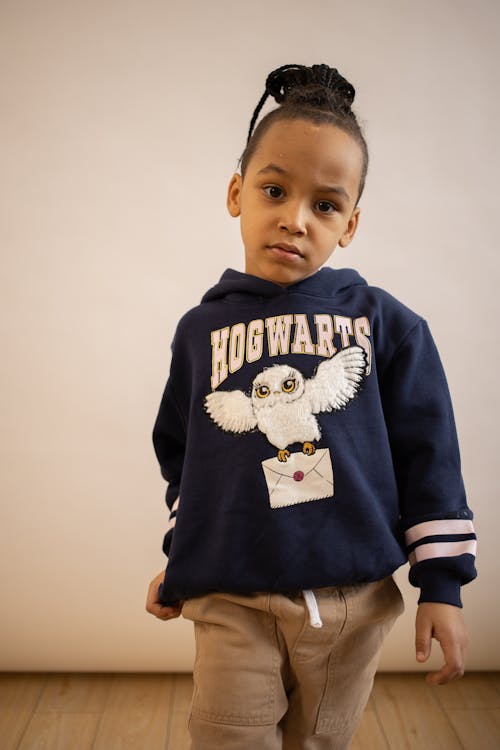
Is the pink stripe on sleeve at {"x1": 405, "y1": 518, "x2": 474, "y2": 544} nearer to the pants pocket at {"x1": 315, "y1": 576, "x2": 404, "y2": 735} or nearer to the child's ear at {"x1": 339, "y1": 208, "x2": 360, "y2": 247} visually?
the pants pocket at {"x1": 315, "y1": 576, "x2": 404, "y2": 735}

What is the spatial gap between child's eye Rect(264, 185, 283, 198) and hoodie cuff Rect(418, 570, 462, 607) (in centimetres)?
50

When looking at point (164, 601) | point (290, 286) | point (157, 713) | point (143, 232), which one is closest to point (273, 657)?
point (164, 601)

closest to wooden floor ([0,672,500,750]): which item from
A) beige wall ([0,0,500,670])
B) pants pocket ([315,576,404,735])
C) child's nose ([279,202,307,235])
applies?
beige wall ([0,0,500,670])

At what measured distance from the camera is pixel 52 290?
1556 millimetres

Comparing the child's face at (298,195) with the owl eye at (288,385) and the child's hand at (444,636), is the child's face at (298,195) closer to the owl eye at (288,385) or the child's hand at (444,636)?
the owl eye at (288,385)

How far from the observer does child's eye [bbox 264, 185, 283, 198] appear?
0.89 meters

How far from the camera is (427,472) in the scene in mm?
900

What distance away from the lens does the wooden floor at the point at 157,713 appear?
1.47 meters

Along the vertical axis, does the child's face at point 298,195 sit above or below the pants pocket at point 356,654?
above

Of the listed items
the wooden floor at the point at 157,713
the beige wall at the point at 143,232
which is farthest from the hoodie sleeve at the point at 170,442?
the wooden floor at the point at 157,713

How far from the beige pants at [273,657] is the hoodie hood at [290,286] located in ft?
1.23

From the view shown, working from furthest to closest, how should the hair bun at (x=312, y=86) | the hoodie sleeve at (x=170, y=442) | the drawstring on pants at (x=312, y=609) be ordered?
the hoodie sleeve at (x=170, y=442) < the hair bun at (x=312, y=86) < the drawstring on pants at (x=312, y=609)

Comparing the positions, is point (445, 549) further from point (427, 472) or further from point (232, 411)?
point (232, 411)

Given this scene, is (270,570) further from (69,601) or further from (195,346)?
(69,601)
